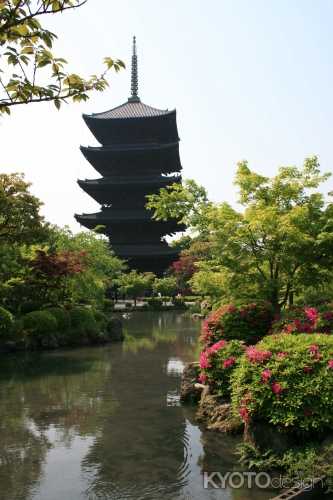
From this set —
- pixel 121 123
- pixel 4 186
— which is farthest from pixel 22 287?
pixel 121 123

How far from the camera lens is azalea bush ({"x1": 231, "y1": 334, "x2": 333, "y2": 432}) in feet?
20.0

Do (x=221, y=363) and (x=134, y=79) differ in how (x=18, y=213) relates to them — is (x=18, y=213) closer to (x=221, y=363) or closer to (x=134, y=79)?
(x=221, y=363)

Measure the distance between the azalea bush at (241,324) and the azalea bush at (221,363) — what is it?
567mm

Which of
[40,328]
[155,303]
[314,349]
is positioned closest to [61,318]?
[40,328]

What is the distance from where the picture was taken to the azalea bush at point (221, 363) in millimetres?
8555

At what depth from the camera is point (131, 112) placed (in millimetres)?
51250

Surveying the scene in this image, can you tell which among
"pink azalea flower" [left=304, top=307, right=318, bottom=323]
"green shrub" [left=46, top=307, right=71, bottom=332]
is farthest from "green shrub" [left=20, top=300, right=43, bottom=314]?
"pink azalea flower" [left=304, top=307, right=318, bottom=323]

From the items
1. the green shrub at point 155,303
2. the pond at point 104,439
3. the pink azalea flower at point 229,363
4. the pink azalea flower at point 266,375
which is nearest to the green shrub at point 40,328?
the pond at point 104,439

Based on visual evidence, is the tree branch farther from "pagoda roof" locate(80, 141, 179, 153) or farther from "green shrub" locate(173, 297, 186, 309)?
"pagoda roof" locate(80, 141, 179, 153)

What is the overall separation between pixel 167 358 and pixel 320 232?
8.49m

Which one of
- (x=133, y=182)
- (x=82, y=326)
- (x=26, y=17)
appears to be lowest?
(x=82, y=326)

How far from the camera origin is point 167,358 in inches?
640

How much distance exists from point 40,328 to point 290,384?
14553 millimetres

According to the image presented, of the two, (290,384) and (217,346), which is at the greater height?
(217,346)
